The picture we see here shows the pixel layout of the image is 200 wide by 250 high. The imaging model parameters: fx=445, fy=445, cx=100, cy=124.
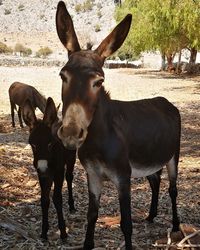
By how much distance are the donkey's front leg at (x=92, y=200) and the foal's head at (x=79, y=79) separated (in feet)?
2.42

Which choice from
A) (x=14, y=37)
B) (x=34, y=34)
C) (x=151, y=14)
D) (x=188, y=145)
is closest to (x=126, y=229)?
(x=188, y=145)

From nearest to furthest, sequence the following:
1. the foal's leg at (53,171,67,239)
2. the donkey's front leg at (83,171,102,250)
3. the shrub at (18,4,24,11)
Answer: the donkey's front leg at (83,171,102,250), the foal's leg at (53,171,67,239), the shrub at (18,4,24,11)

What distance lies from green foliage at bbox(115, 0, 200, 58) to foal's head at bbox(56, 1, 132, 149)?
14783 mm

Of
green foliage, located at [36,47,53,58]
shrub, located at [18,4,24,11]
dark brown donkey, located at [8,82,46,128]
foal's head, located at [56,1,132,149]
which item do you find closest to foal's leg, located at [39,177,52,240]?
foal's head, located at [56,1,132,149]

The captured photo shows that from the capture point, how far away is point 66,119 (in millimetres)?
3180

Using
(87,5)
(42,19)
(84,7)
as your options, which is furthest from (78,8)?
(42,19)

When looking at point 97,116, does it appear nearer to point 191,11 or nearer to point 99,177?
point 99,177

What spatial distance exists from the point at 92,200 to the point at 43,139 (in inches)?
29.1

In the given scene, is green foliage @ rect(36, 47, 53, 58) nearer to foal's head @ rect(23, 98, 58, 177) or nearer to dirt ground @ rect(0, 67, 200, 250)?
dirt ground @ rect(0, 67, 200, 250)

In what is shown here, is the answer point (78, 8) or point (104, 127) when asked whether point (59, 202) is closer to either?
point (104, 127)

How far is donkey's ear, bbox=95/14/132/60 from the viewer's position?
3596 mm

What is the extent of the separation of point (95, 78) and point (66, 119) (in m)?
0.40

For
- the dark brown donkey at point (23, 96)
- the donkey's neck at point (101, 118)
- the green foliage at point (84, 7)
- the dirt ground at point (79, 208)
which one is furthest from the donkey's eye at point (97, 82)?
the green foliage at point (84, 7)

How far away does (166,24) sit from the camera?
84.2 ft
